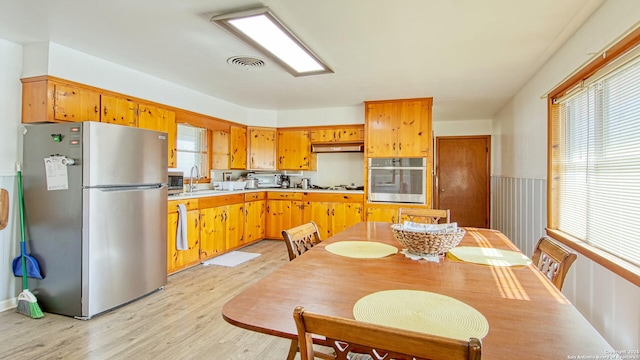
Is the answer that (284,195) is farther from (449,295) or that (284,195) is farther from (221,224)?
(449,295)

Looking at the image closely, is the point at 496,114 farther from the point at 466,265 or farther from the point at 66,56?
the point at 66,56

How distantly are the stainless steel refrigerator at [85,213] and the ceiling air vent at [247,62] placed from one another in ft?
3.50

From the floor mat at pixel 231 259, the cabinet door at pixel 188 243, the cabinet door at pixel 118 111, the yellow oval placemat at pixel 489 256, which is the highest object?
the cabinet door at pixel 118 111

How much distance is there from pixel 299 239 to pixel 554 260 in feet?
4.05

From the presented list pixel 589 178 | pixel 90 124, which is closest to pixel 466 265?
pixel 589 178

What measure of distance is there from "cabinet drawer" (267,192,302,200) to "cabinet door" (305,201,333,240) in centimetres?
24

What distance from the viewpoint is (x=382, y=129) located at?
4.60 metres

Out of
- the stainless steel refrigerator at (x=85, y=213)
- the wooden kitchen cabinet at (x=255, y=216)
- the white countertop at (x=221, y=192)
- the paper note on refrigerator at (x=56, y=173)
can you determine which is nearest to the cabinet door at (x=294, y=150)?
the white countertop at (x=221, y=192)

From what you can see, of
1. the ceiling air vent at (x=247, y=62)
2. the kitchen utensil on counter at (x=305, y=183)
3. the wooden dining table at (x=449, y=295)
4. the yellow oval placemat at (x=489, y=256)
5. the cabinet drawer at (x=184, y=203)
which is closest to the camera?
the wooden dining table at (x=449, y=295)

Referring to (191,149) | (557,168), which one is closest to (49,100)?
(191,149)

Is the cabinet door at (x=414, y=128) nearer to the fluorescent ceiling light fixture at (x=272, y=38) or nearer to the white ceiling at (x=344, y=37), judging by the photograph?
the white ceiling at (x=344, y=37)

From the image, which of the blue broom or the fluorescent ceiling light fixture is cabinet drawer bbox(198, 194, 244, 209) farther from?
the fluorescent ceiling light fixture

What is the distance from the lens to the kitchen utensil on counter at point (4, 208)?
8.32 ft

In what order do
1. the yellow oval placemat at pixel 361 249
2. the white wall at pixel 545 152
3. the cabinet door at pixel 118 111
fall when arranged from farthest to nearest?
the cabinet door at pixel 118 111 < the white wall at pixel 545 152 < the yellow oval placemat at pixel 361 249
